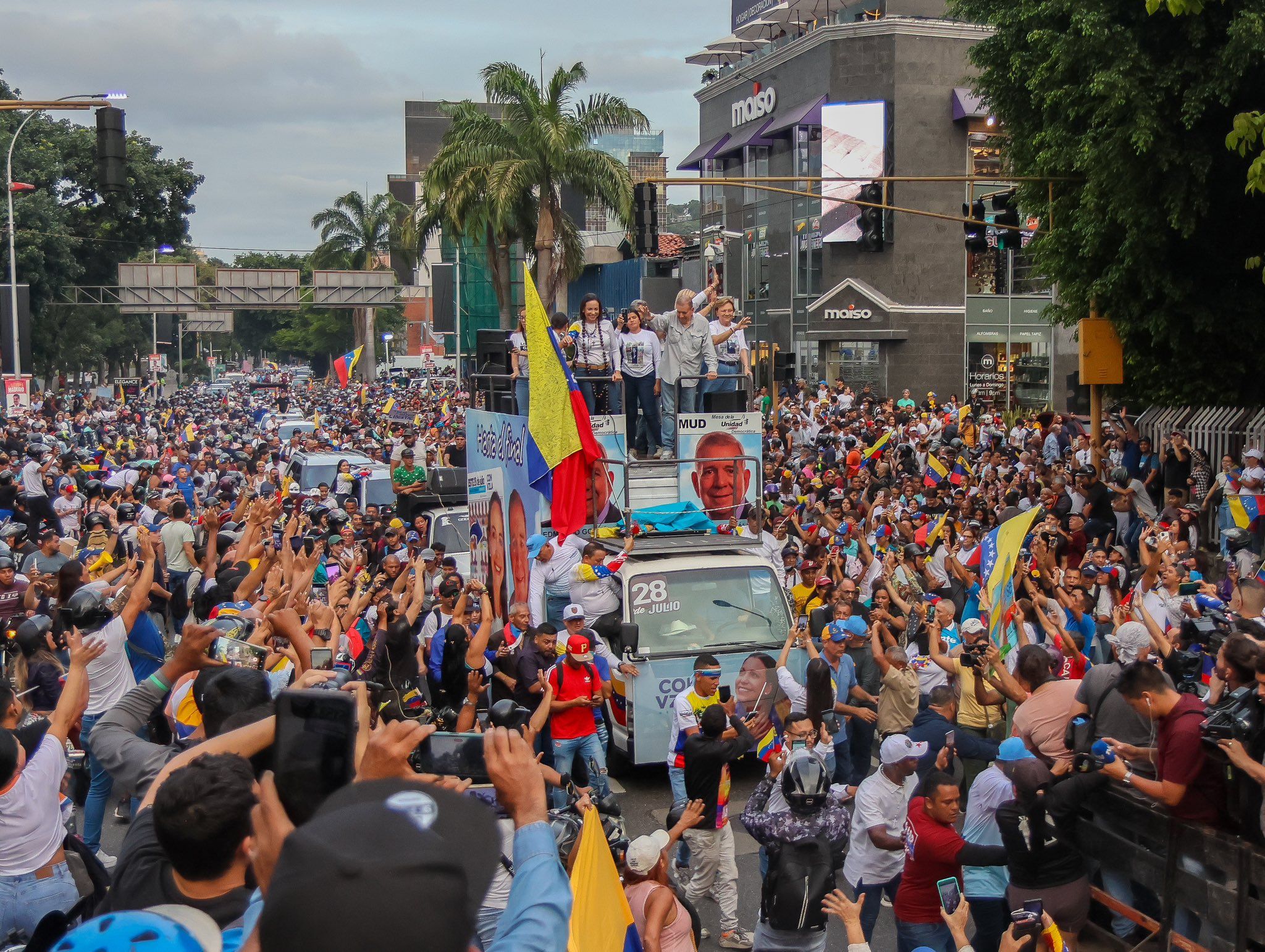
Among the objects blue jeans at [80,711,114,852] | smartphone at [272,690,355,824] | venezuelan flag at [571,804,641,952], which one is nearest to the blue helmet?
smartphone at [272,690,355,824]

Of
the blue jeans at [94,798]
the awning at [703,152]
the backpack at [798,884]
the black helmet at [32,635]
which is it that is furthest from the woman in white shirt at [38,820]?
the awning at [703,152]

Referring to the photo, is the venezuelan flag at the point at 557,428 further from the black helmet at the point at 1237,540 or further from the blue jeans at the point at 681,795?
the black helmet at the point at 1237,540

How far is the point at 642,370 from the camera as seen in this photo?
14086 mm

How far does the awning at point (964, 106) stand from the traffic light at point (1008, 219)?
777 inches

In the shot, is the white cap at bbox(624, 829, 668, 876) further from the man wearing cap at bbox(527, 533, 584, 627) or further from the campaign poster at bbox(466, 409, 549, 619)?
the campaign poster at bbox(466, 409, 549, 619)

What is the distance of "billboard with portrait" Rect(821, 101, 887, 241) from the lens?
4191 centimetres

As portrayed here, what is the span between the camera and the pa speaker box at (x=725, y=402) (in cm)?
1442

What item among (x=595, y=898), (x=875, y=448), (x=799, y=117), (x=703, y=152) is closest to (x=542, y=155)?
(x=799, y=117)

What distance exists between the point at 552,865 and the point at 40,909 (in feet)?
12.8

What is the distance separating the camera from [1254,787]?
5531mm

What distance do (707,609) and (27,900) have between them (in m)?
6.49

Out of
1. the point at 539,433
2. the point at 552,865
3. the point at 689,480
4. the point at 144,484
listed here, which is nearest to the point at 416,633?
the point at 539,433

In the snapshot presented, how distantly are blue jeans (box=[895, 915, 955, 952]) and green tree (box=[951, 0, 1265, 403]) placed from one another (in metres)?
13.1

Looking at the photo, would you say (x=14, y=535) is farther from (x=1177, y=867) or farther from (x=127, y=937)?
(x=127, y=937)
